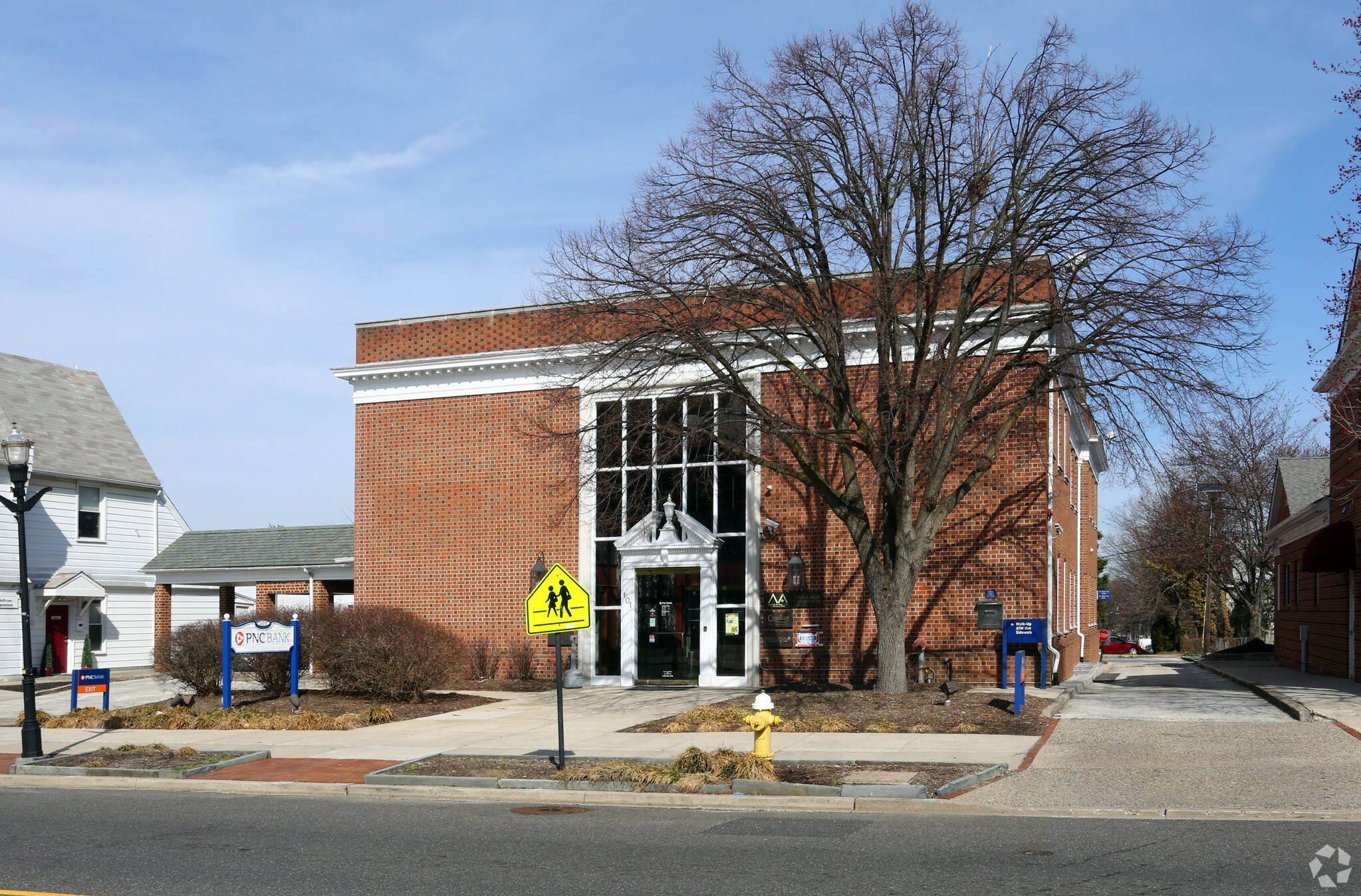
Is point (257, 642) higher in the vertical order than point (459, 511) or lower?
lower

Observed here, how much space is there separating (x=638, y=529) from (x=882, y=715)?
8914mm

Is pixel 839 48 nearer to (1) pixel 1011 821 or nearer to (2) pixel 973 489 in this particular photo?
(2) pixel 973 489

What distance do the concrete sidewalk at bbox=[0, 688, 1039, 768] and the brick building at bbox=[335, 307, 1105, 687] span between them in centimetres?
312

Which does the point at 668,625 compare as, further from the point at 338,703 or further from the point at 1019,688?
the point at 1019,688

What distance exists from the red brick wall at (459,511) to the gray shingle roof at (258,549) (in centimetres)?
378

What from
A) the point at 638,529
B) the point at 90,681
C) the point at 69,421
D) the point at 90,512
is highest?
the point at 69,421

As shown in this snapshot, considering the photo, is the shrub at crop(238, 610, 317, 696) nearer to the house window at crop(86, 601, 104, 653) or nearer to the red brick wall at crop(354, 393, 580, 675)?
the red brick wall at crop(354, 393, 580, 675)

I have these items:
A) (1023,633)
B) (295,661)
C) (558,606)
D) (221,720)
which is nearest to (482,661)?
(295,661)

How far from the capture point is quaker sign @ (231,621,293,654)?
845 inches

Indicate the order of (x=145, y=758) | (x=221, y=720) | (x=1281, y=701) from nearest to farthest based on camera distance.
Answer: (x=145, y=758)
(x=1281, y=701)
(x=221, y=720)

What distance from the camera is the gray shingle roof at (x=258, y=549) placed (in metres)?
31.8

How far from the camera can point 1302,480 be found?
Answer: 32031mm

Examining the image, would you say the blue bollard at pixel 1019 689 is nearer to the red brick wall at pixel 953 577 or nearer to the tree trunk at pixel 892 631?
the tree trunk at pixel 892 631

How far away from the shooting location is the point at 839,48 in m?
19.5
